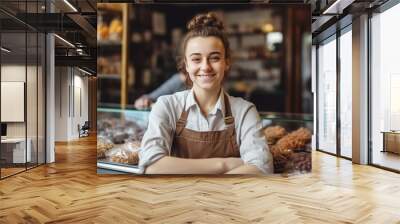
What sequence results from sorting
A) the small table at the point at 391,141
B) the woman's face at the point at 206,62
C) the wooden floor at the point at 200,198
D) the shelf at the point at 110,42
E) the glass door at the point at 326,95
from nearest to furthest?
the wooden floor at the point at 200,198 → the woman's face at the point at 206,62 → the shelf at the point at 110,42 → the small table at the point at 391,141 → the glass door at the point at 326,95

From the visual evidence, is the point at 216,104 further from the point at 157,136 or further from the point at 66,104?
the point at 66,104

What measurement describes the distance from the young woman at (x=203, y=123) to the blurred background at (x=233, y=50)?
19 centimetres

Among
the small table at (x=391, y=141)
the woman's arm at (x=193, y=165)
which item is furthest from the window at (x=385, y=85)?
the woman's arm at (x=193, y=165)

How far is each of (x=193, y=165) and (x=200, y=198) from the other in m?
1.12

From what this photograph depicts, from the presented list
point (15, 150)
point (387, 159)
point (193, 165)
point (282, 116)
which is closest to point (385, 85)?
point (387, 159)

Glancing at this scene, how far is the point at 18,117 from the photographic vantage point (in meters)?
6.47

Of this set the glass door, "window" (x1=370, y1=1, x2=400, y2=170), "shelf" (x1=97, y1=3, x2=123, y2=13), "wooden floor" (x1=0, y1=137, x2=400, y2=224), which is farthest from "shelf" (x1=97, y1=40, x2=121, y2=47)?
the glass door

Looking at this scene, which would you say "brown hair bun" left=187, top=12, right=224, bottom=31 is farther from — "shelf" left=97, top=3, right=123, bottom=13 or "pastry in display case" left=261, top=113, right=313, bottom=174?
"pastry in display case" left=261, top=113, right=313, bottom=174

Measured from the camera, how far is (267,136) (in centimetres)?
579

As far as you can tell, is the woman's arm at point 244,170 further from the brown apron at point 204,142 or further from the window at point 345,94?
the window at point 345,94

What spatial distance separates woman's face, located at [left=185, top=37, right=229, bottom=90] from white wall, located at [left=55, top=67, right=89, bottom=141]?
9360 millimetres

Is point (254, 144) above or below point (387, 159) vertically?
above

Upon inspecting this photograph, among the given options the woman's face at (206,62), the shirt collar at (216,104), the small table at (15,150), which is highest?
the woman's face at (206,62)

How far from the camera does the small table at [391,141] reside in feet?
21.9
